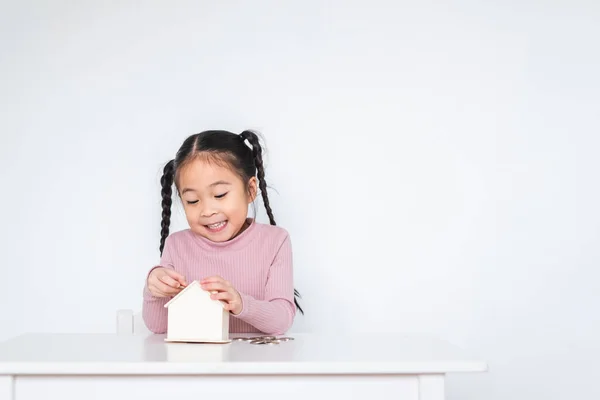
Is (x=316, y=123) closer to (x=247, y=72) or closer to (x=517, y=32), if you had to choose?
(x=247, y=72)

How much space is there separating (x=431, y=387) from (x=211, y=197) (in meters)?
0.70

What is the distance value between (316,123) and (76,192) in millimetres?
706

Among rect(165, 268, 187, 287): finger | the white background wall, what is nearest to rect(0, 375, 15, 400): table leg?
rect(165, 268, 187, 287): finger

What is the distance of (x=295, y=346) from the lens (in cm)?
120

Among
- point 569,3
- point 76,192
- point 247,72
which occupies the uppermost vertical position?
point 569,3

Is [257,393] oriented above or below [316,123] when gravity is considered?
below

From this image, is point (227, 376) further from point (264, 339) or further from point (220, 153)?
point (220, 153)

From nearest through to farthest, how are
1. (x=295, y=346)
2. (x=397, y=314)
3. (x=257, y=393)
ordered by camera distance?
(x=257, y=393)
(x=295, y=346)
(x=397, y=314)

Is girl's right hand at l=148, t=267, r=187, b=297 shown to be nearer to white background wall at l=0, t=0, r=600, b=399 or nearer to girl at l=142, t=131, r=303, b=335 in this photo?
girl at l=142, t=131, r=303, b=335

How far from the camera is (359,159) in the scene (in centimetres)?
237

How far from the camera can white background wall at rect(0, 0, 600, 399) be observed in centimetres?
235

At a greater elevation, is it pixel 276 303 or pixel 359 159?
pixel 359 159

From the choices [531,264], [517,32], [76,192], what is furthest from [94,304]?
[517,32]

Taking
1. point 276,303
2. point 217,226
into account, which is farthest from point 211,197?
point 276,303
